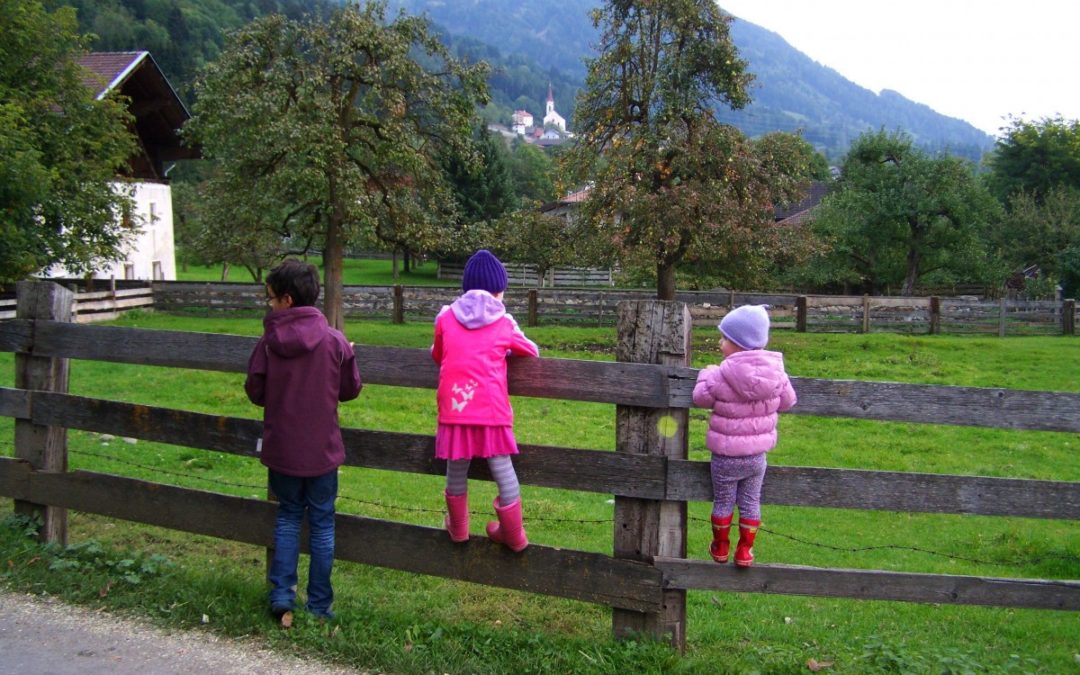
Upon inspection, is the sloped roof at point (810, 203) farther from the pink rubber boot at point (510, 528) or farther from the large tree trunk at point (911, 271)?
the pink rubber boot at point (510, 528)

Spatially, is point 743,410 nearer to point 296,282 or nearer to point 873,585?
point 873,585

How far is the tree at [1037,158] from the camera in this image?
51.9 m

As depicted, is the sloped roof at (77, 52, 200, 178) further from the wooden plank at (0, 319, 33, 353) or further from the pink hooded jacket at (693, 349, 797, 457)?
the pink hooded jacket at (693, 349, 797, 457)

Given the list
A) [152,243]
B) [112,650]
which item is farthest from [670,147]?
[152,243]

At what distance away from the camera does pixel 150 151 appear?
36125 mm

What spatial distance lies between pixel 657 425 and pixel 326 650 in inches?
75.8

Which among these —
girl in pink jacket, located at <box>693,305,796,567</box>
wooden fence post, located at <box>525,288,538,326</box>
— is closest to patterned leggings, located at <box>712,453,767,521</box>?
girl in pink jacket, located at <box>693,305,796,567</box>

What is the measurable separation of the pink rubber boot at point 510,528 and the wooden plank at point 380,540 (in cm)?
8

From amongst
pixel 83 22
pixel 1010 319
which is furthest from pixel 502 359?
pixel 83 22

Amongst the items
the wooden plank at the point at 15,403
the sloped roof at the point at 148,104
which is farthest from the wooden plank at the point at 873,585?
the sloped roof at the point at 148,104

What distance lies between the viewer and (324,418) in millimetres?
4539

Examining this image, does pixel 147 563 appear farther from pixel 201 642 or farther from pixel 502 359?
pixel 502 359

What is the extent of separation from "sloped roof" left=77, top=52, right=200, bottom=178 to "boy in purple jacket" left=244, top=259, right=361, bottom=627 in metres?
29.1

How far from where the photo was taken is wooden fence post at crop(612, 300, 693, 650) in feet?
14.4
